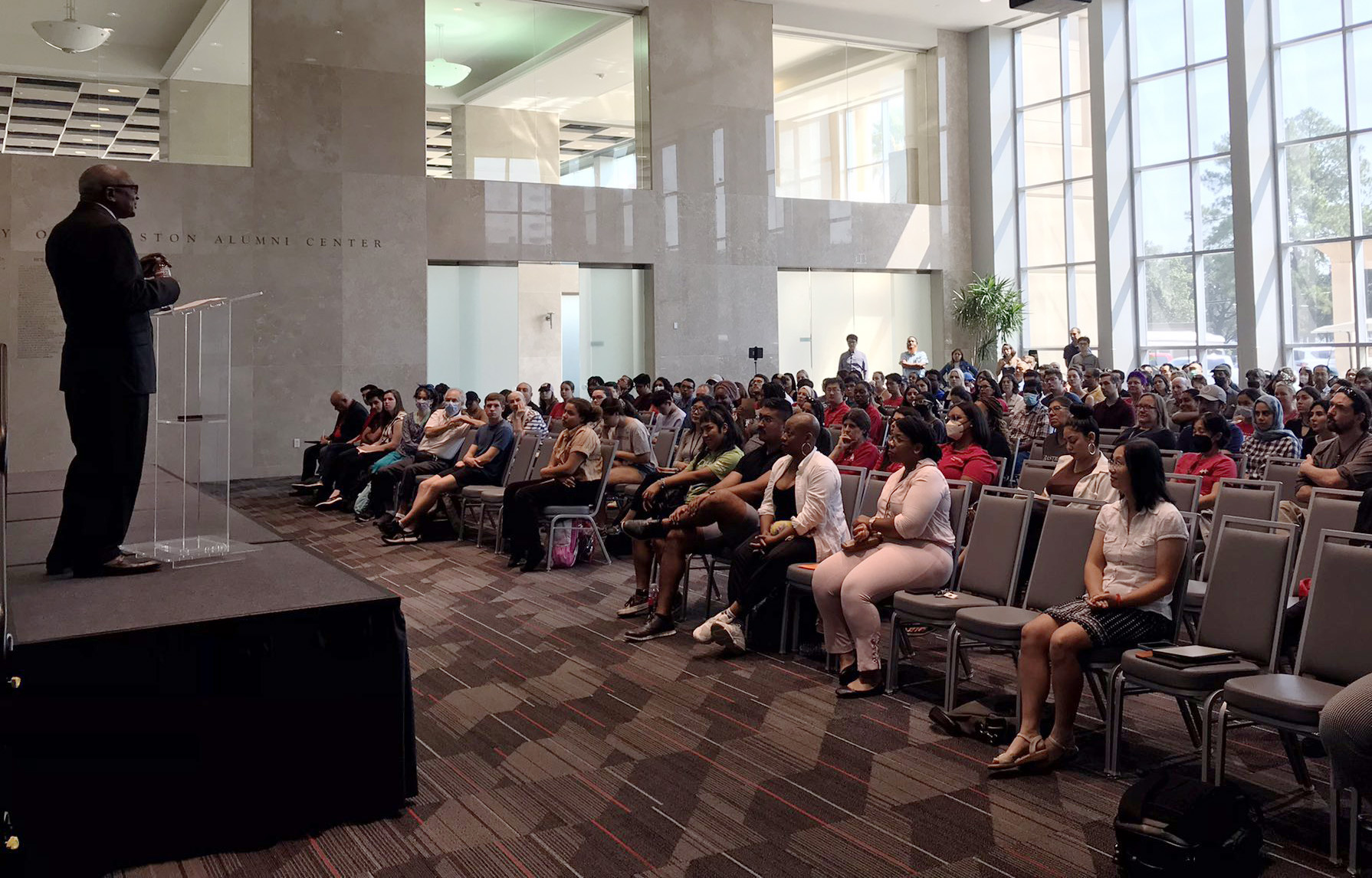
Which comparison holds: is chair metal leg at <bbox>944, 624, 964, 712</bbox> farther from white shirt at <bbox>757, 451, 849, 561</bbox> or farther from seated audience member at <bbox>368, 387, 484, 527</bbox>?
seated audience member at <bbox>368, 387, 484, 527</bbox>

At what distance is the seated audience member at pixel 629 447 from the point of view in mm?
9062

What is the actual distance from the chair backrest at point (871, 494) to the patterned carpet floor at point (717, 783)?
818mm

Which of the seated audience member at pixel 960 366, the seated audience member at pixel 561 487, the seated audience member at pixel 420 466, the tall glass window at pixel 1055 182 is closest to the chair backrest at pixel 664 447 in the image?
the seated audience member at pixel 561 487

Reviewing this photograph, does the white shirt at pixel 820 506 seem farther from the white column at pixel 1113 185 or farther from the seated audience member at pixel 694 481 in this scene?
the white column at pixel 1113 185

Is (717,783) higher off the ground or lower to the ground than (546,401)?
lower

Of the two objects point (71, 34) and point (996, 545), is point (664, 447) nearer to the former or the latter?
point (996, 545)

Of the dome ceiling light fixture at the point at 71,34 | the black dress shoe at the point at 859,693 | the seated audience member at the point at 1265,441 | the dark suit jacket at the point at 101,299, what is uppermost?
the dome ceiling light fixture at the point at 71,34

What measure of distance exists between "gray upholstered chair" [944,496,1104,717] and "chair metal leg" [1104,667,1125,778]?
0.46 metres

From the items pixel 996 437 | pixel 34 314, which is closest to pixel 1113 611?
pixel 996 437

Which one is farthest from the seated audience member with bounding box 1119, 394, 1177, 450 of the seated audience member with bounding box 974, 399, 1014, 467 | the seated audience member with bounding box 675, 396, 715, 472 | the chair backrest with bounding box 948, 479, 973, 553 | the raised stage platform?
the raised stage platform

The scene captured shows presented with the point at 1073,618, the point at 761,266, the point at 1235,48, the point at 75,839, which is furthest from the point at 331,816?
the point at 1235,48

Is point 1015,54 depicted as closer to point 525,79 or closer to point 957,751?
point 525,79

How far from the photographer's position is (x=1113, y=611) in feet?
13.5

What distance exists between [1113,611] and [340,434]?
11.5 m
